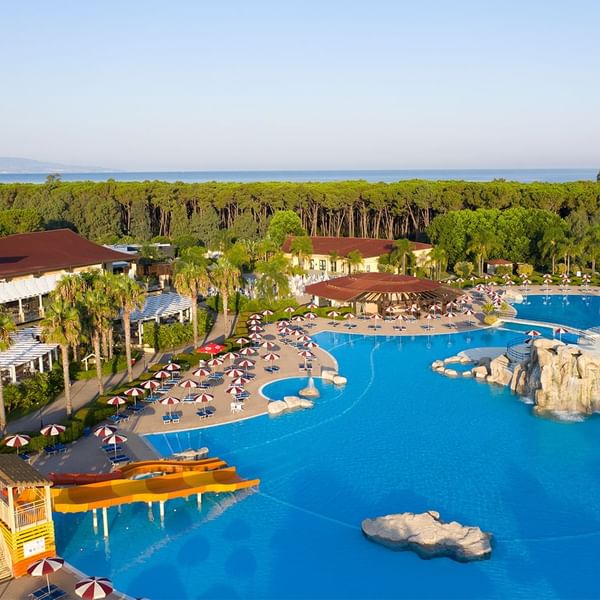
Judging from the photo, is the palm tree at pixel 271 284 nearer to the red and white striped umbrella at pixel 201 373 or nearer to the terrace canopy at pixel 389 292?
the terrace canopy at pixel 389 292

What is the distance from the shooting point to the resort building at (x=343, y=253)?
72.3m

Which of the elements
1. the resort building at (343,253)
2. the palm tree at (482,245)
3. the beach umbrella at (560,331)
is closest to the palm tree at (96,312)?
the beach umbrella at (560,331)

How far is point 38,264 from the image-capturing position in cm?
4872

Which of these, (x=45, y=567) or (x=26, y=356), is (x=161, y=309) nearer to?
(x=26, y=356)

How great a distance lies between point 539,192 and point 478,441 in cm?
6342

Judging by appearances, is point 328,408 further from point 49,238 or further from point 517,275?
point 517,275

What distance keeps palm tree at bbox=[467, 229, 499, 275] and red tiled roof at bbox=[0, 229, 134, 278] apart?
37.9 metres

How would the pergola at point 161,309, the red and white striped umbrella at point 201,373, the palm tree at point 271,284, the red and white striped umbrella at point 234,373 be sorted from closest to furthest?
the red and white striped umbrella at point 234,373, the red and white striped umbrella at point 201,373, the pergola at point 161,309, the palm tree at point 271,284

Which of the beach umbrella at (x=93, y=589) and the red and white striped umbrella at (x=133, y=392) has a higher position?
the red and white striped umbrella at (x=133, y=392)

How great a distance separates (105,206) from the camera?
300ft

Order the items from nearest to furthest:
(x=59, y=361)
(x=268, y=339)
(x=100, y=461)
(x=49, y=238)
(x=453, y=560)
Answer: (x=453, y=560)
(x=100, y=461)
(x=59, y=361)
(x=268, y=339)
(x=49, y=238)

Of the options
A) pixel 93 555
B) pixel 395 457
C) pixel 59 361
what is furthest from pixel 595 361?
pixel 59 361

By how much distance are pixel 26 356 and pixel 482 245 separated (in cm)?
5177

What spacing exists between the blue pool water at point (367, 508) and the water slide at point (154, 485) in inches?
32.3
